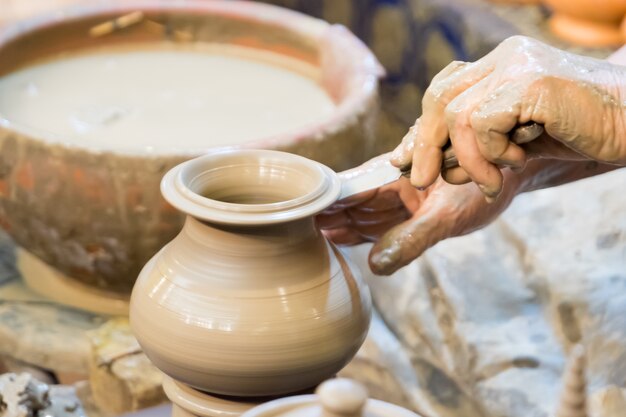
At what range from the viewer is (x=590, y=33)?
3051 mm

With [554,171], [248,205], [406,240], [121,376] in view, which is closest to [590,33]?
[554,171]

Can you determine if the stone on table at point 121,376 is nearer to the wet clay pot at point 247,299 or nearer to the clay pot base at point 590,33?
the wet clay pot at point 247,299

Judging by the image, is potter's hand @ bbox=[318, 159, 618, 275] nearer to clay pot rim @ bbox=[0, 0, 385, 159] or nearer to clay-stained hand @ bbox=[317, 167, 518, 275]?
clay-stained hand @ bbox=[317, 167, 518, 275]

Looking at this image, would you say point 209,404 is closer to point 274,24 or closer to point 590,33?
point 274,24

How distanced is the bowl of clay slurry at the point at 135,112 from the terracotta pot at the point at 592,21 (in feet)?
2.77

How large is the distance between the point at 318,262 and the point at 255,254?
104mm

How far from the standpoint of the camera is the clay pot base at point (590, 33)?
3.03 meters

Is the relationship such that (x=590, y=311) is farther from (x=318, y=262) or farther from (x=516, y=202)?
(x=318, y=262)

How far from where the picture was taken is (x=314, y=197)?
132cm

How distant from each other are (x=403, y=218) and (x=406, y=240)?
0.41 ft

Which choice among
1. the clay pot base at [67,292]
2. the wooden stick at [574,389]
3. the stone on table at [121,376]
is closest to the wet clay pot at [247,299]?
the wooden stick at [574,389]

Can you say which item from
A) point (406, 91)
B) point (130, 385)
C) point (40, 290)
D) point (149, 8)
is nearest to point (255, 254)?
point (130, 385)

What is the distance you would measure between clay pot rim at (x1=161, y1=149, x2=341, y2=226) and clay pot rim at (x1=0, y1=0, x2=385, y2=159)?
2.19 feet

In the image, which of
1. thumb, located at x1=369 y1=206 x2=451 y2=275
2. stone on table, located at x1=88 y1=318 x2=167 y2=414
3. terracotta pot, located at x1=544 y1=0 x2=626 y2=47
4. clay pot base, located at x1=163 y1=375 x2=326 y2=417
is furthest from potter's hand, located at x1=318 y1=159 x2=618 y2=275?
terracotta pot, located at x1=544 y1=0 x2=626 y2=47
